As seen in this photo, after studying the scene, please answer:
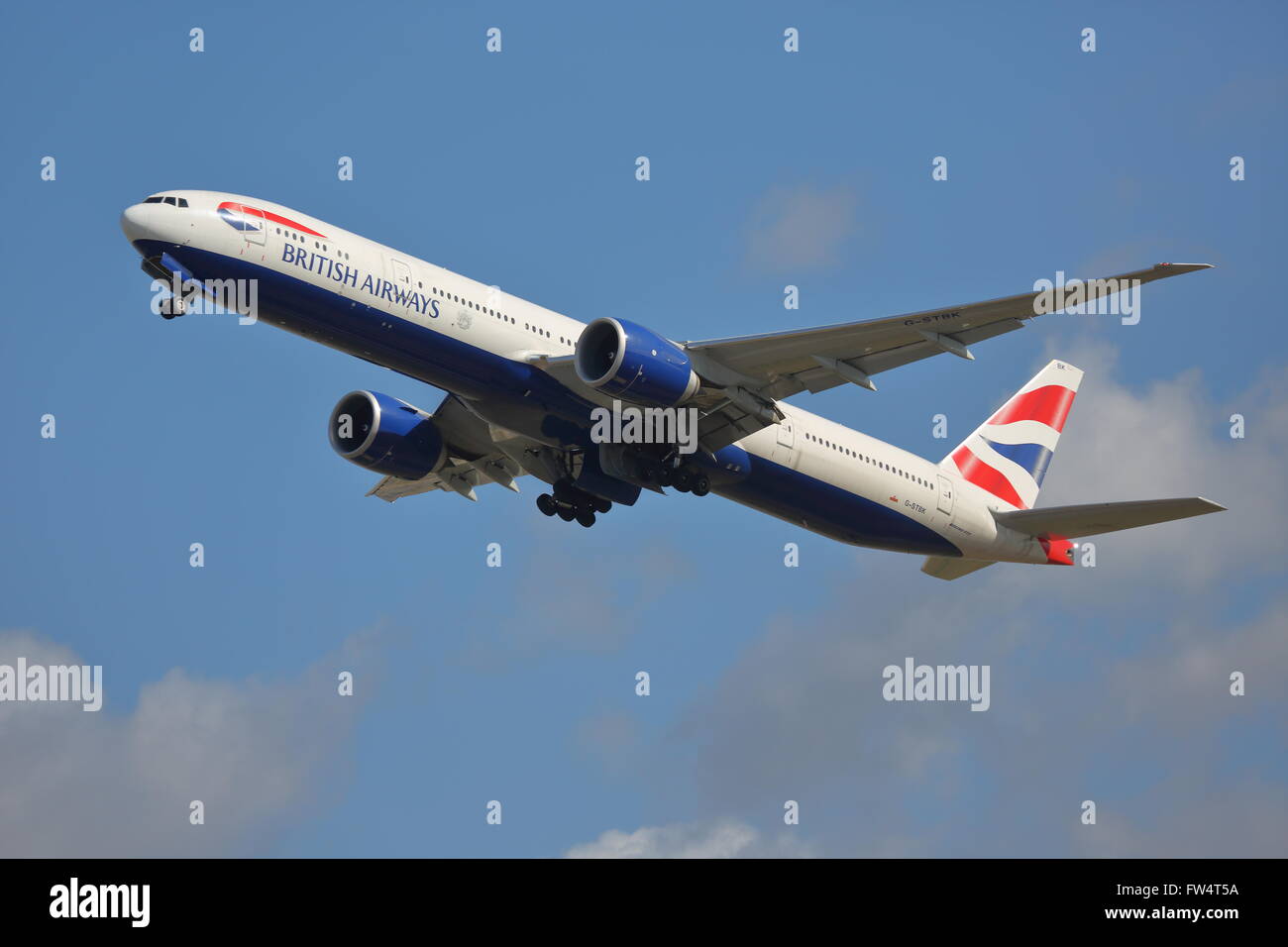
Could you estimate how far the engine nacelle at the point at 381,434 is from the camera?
1700 inches

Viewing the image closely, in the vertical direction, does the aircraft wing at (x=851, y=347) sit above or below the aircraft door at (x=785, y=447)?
above

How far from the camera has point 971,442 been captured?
160 feet

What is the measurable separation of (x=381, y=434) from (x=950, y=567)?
16.8 m

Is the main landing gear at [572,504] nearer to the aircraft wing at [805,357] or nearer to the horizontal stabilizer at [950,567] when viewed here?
the aircraft wing at [805,357]

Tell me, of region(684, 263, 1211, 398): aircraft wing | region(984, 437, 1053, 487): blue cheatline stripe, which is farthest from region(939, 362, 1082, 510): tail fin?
region(684, 263, 1211, 398): aircraft wing

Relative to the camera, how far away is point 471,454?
147 ft

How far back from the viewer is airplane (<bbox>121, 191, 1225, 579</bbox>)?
35.3 m

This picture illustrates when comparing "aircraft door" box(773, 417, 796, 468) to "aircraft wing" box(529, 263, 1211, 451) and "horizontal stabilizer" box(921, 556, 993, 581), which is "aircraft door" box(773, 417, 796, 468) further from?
"horizontal stabilizer" box(921, 556, 993, 581)

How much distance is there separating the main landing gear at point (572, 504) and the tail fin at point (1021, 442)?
35.1 feet

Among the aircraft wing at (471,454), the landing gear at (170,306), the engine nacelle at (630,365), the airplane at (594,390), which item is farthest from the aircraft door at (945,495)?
the landing gear at (170,306)

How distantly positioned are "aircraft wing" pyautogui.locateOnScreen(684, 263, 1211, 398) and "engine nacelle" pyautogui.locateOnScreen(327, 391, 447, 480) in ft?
29.7

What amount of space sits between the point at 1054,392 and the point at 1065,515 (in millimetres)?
9282

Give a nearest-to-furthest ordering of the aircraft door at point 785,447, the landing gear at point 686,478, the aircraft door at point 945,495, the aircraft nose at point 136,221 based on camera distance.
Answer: the aircraft nose at point 136,221, the landing gear at point 686,478, the aircraft door at point 785,447, the aircraft door at point 945,495
